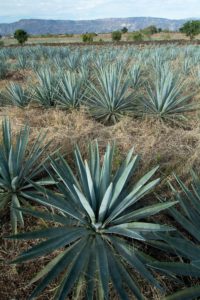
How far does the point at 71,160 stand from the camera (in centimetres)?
386

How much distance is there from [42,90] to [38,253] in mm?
4356

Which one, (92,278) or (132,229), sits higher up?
(132,229)

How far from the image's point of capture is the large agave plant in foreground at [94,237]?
2.02 metres

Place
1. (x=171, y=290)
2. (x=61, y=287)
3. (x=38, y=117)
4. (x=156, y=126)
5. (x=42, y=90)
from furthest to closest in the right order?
(x=42, y=90) < (x=38, y=117) < (x=156, y=126) < (x=171, y=290) < (x=61, y=287)

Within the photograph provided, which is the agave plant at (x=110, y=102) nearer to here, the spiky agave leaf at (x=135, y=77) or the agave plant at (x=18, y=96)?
the agave plant at (x=18, y=96)

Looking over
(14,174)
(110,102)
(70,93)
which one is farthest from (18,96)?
(14,174)

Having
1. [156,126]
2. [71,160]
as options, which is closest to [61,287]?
[71,160]

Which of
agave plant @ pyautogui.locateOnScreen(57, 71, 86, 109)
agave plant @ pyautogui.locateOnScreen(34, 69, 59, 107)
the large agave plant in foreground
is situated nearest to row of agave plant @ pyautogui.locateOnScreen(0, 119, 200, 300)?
the large agave plant in foreground

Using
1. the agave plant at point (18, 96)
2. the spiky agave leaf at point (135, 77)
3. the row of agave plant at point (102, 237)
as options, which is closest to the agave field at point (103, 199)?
the row of agave plant at point (102, 237)

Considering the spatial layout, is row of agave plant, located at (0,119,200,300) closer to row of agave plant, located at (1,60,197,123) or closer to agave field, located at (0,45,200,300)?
agave field, located at (0,45,200,300)

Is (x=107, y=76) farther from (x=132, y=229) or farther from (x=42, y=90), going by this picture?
(x=132, y=229)

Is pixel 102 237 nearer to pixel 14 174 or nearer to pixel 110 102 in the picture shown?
pixel 14 174

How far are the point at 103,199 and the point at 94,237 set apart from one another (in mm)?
282

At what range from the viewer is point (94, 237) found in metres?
2.39
